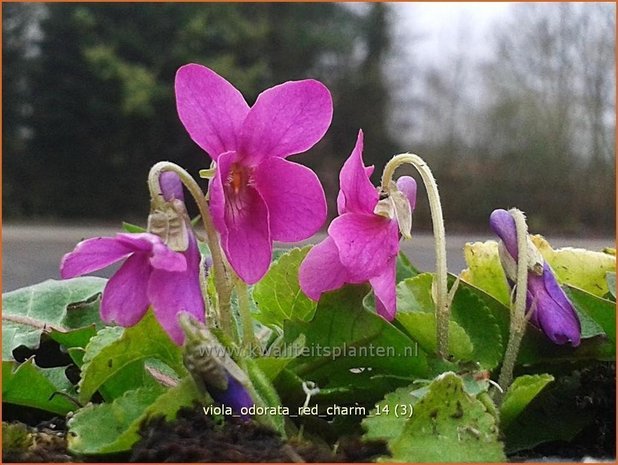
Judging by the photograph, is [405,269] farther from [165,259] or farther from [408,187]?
[165,259]

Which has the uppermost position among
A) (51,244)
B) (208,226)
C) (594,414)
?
(208,226)

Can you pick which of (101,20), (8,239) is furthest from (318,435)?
(101,20)

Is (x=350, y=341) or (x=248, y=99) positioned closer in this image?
(x=350, y=341)

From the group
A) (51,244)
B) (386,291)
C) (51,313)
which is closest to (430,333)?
(386,291)

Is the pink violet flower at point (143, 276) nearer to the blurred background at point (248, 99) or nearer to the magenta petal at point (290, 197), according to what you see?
the magenta petal at point (290, 197)

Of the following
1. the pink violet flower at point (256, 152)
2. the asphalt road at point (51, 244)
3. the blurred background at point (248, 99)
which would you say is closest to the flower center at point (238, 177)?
the pink violet flower at point (256, 152)

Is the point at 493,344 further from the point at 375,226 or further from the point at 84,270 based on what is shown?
the point at 84,270
